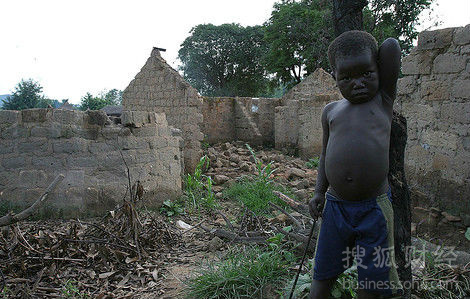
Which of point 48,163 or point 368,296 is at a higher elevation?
point 48,163

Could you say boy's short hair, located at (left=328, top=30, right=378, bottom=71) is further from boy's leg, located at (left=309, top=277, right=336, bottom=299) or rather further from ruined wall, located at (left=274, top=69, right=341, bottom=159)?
ruined wall, located at (left=274, top=69, right=341, bottom=159)

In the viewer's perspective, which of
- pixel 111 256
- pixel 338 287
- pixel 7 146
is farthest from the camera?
pixel 7 146

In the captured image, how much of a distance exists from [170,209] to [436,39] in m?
3.97

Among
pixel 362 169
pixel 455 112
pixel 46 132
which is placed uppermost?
pixel 455 112

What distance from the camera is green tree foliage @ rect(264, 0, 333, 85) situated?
1992 cm

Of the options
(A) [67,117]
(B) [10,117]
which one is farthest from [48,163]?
(B) [10,117]

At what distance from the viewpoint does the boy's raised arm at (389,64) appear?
5.55 ft

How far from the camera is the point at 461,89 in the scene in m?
3.87

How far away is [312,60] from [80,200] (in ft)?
60.0

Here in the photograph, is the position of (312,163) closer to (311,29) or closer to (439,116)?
(439,116)

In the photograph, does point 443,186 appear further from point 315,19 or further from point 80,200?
point 315,19

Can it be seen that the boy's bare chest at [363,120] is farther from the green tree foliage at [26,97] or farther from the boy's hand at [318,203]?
the green tree foliage at [26,97]

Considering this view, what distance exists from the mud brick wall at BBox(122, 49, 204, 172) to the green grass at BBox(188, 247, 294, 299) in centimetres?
503

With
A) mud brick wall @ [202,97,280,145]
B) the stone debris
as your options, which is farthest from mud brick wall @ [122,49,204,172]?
mud brick wall @ [202,97,280,145]
